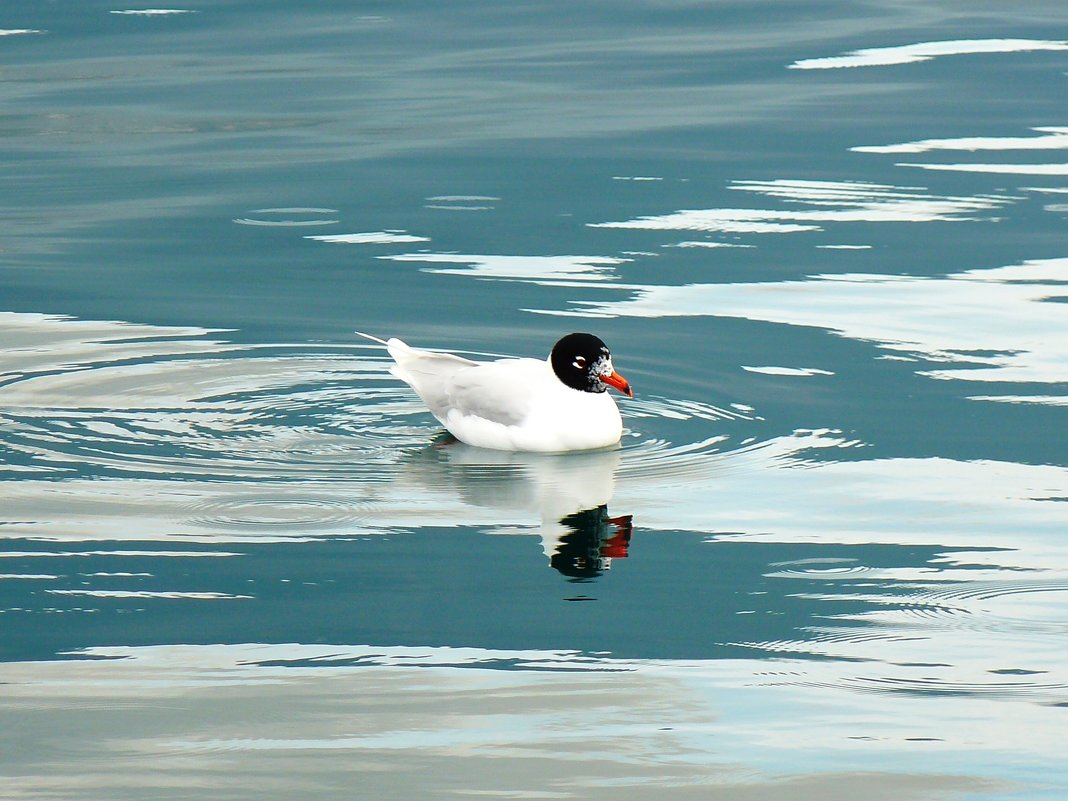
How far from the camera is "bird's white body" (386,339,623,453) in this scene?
1012 cm

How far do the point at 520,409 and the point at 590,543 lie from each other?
5.29 feet

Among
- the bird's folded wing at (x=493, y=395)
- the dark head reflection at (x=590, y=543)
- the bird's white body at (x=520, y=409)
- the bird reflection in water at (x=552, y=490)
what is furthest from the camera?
the bird's folded wing at (x=493, y=395)

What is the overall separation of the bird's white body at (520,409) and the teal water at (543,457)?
0.46 ft

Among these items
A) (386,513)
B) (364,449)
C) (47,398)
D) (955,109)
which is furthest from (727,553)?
(955,109)

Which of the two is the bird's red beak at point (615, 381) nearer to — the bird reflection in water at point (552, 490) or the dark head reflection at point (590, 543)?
the bird reflection in water at point (552, 490)

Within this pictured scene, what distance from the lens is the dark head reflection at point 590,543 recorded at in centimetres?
845

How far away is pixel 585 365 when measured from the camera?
33.9ft

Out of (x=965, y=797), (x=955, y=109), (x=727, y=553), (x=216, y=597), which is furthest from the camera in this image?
(x=955, y=109)

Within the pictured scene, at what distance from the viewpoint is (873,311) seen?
42.8 ft

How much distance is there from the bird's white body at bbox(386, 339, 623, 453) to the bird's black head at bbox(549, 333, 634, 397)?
0.06 meters

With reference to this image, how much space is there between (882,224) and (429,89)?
7.41 metres

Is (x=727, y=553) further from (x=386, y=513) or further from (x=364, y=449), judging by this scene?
(x=364, y=449)

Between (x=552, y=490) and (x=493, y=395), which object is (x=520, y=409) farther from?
(x=552, y=490)

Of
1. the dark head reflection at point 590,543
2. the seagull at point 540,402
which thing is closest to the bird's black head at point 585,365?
the seagull at point 540,402
